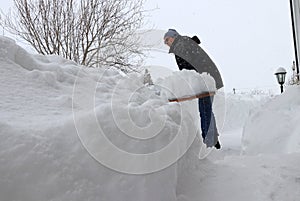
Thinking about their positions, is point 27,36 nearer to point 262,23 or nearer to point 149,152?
point 149,152

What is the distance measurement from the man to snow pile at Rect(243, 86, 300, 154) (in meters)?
0.46

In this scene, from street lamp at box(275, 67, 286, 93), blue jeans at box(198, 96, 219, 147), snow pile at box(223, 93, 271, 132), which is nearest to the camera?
blue jeans at box(198, 96, 219, 147)

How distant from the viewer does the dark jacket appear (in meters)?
2.37

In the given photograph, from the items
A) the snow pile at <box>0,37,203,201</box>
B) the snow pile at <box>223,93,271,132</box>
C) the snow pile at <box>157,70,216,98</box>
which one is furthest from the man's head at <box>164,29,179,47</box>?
the snow pile at <box>223,93,271,132</box>

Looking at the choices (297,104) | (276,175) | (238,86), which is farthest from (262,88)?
(276,175)

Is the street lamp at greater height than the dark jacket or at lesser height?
lesser

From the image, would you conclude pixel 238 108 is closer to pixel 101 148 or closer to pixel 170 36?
pixel 170 36

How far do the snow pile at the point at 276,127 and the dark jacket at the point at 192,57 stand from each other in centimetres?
68

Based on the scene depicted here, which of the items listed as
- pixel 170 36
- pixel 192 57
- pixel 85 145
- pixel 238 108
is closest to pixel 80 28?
pixel 170 36

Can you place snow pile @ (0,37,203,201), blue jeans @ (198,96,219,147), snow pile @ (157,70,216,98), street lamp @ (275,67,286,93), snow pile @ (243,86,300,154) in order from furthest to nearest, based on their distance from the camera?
street lamp @ (275,67,286,93), snow pile @ (243,86,300,154), blue jeans @ (198,96,219,147), snow pile @ (157,70,216,98), snow pile @ (0,37,203,201)

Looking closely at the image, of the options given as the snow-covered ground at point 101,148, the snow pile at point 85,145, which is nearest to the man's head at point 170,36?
the snow-covered ground at point 101,148

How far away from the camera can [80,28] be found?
4.50 meters

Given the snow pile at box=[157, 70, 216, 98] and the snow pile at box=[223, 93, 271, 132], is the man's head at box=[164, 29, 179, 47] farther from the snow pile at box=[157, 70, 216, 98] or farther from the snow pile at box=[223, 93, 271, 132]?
the snow pile at box=[223, 93, 271, 132]

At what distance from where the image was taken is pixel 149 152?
2.73 ft
